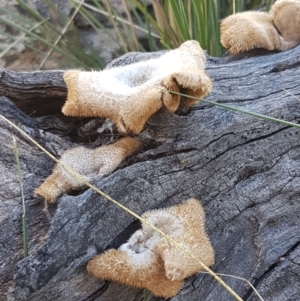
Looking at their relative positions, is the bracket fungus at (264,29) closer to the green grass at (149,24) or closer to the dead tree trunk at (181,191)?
the dead tree trunk at (181,191)

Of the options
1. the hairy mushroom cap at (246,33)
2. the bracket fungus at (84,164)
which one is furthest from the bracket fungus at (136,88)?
the hairy mushroom cap at (246,33)

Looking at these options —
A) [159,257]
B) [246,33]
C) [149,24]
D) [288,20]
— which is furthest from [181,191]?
[149,24]

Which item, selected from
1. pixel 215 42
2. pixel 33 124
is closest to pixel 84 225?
pixel 33 124

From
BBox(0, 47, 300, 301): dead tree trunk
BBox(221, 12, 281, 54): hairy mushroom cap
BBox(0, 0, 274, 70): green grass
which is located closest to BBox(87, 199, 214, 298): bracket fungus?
BBox(0, 47, 300, 301): dead tree trunk

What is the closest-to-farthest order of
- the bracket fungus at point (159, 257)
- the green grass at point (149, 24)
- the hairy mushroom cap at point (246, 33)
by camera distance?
1. the bracket fungus at point (159, 257)
2. the hairy mushroom cap at point (246, 33)
3. the green grass at point (149, 24)

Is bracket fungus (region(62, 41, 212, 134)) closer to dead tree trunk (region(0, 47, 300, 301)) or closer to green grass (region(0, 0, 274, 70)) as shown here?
dead tree trunk (region(0, 47, 300, 301))

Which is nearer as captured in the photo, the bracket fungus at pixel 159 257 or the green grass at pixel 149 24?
the bracket fungus at pixel 159 257
